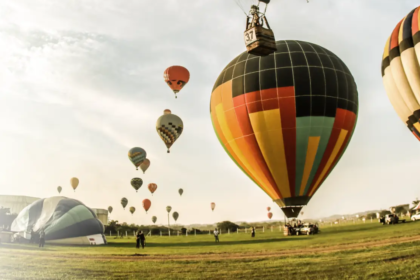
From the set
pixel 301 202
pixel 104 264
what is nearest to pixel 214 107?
pixel 301 202

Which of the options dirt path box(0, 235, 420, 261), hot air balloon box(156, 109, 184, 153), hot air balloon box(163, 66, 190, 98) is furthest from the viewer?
hot air balloon box(156, 109, 184, 153)

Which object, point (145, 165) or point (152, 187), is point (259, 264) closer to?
point (145, 165)

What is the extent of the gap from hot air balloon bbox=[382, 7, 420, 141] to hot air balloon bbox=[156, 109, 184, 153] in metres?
20.7

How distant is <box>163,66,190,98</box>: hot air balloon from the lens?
38.0 meters

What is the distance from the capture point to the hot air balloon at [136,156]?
167ft

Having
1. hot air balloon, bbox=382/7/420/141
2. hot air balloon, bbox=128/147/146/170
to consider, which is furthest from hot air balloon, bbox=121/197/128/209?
hot air balloon, bbox=382/7/420/141

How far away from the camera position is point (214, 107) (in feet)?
96.8

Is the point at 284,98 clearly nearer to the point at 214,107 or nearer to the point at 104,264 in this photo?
the point at 214,107

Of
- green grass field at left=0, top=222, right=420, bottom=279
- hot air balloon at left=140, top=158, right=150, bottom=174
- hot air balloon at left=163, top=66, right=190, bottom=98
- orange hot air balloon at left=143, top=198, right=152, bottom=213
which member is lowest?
green grass field at left=0, top=222, right=420, bottom=279

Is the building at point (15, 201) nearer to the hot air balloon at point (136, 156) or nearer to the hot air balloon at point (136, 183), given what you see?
the hot air balloon at point (136, 183)

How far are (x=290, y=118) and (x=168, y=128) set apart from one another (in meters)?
17.7

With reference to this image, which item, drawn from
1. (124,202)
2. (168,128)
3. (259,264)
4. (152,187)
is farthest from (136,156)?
(259,264)

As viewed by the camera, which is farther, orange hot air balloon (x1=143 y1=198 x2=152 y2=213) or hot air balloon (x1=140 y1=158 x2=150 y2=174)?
orange hot air balloon (x1=143 y1=198 x2=152 y2=213)

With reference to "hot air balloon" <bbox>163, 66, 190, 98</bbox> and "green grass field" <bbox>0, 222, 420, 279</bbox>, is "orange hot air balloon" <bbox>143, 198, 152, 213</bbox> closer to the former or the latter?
"hot air balloon" <bbox>163, 66, 190, 98</bbox>
